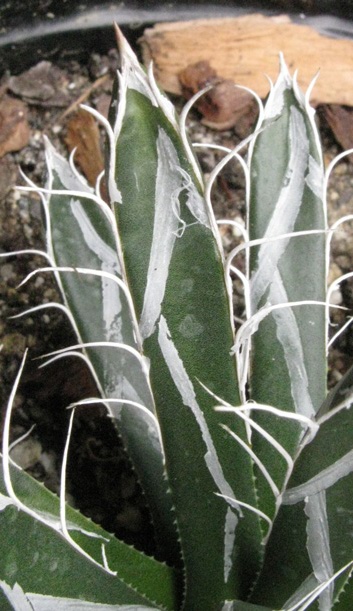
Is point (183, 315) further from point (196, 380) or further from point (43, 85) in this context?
point (43, 85)

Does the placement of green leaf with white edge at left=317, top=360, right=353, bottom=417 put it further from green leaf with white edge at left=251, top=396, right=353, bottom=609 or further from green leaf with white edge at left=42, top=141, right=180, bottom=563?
green leaf with white edge at left=42, top=141, right=180, bottom=563

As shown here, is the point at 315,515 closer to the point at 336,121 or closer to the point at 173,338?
the point at 173,338

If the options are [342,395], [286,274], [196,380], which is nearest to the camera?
[342,395]

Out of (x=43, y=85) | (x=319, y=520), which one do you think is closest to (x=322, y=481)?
(x=319, y=520)

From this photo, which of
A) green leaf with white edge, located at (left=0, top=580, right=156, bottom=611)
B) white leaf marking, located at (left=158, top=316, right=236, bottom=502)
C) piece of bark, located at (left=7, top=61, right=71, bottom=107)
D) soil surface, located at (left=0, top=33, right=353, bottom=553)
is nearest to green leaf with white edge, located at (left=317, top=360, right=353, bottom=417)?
white leaf marking, located at (left=158, top=316, right=236, bottom=502)

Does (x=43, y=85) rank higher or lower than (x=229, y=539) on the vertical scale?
higher

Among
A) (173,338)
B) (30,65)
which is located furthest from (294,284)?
(30,65)

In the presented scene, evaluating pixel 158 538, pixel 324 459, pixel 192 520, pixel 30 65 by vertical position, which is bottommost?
pixel 158 538
